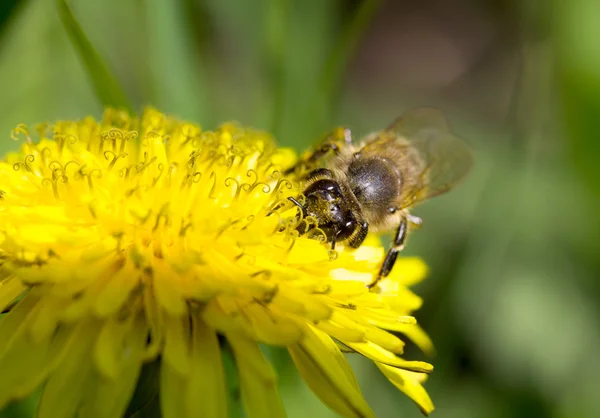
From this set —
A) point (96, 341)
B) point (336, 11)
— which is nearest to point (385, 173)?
point (96, 341)

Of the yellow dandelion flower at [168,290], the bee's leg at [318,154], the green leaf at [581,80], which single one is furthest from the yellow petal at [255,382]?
the green leaf at [581,80]

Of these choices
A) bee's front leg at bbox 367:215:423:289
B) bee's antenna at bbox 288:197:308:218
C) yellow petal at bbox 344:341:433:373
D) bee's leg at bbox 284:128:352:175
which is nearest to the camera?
yellow petal at bbox 344:341:433:373

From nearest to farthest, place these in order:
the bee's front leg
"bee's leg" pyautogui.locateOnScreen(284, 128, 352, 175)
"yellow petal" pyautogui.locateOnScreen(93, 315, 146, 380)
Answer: "yellow petal" pyautogui.locateOnScreen(93, 315, 146, 380)
the bee's front leg
"bee's leg" pyautogui.locateOnScreen(284, 128, 352, 175)

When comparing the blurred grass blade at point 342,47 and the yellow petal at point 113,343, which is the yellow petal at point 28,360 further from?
the blurred grass blade at point 342,47

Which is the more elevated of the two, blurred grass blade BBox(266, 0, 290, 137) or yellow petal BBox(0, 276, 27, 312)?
blurred grass blade BBox(266, 0, 290, 137)

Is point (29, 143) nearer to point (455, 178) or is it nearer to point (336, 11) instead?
point (455, 178)

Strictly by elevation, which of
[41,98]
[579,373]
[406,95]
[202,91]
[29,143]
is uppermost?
[406,95]

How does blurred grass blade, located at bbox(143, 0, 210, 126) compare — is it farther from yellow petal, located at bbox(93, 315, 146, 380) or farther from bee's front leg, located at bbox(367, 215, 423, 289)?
yellow petal, located at bbox(93, 315, 146, 380)

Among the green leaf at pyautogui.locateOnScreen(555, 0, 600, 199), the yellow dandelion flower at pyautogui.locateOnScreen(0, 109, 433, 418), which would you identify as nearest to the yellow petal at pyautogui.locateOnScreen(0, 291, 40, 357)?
the yellow dandelion flower at pyautogui.locateOnScreen(0, 109, 433, 418)
